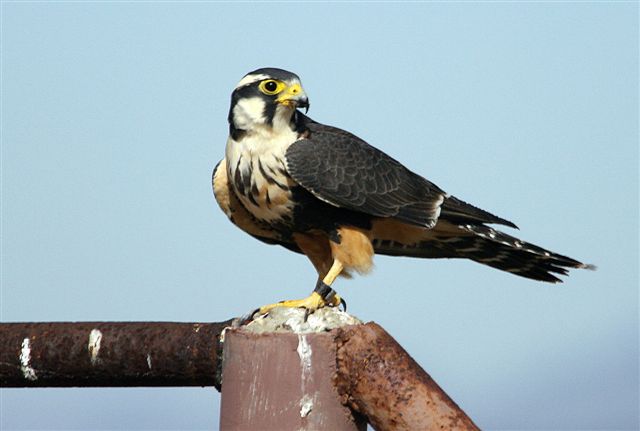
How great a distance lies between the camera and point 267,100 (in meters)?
4.85

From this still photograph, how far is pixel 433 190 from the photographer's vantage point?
5398 mm

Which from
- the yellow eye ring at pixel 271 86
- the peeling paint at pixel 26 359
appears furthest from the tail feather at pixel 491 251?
the peeling paint at pixel 26 359

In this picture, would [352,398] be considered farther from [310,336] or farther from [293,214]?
[293,214]

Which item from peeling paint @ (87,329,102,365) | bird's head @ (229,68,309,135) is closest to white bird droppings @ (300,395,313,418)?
peeling paint @ (87,329,102,365)

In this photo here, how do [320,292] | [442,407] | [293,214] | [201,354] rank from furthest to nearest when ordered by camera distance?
[293,214]
[320,292]
[201,354]
[442,407]

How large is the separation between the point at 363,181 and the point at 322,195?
1.01 feet

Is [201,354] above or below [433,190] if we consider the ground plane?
below

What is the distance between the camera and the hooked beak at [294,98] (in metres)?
4.81

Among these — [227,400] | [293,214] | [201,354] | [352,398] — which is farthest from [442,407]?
[293,214]

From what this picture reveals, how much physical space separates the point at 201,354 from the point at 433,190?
7.55 ft

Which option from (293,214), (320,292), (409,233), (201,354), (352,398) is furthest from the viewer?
(409,233)

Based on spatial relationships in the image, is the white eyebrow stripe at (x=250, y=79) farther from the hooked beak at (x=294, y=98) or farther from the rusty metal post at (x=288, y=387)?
the rusty metal post at (x=288, y=387)

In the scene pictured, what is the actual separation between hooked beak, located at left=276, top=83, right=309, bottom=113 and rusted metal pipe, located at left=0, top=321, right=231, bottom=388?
1.60 meters

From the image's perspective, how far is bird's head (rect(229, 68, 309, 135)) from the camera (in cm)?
483
